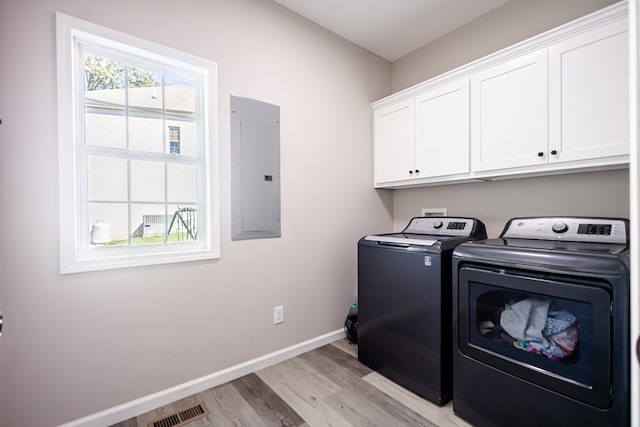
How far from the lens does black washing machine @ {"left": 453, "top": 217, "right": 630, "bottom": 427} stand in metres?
1.21

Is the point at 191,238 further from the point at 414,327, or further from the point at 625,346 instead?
the point at 625,346

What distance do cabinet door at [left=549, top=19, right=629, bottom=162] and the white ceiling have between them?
0.87m

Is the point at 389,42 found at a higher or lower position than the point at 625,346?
higher

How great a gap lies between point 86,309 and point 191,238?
0.66m

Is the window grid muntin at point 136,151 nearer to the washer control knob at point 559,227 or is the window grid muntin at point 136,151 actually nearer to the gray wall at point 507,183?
the gray wall at point 507,183

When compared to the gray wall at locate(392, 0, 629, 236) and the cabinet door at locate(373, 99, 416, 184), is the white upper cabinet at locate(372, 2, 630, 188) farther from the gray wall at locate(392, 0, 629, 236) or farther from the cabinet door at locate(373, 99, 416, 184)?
the gray wall at locate(392, 0, 629, 236)

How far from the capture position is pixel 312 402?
181 centimetres

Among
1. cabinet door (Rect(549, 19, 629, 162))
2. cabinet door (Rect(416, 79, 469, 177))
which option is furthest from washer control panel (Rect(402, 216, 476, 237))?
cabinet door (Rect(549, 19, 629, 162))

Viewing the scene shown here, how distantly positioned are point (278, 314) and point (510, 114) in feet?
6.86

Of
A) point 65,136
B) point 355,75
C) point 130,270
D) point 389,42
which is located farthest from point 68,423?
point 389,42

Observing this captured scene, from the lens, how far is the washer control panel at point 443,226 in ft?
7.14

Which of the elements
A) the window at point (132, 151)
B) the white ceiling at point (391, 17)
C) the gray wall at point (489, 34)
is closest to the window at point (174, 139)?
the window at point (132, 151)

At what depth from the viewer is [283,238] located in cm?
231

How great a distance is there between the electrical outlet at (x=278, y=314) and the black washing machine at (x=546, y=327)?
3.96 feet
